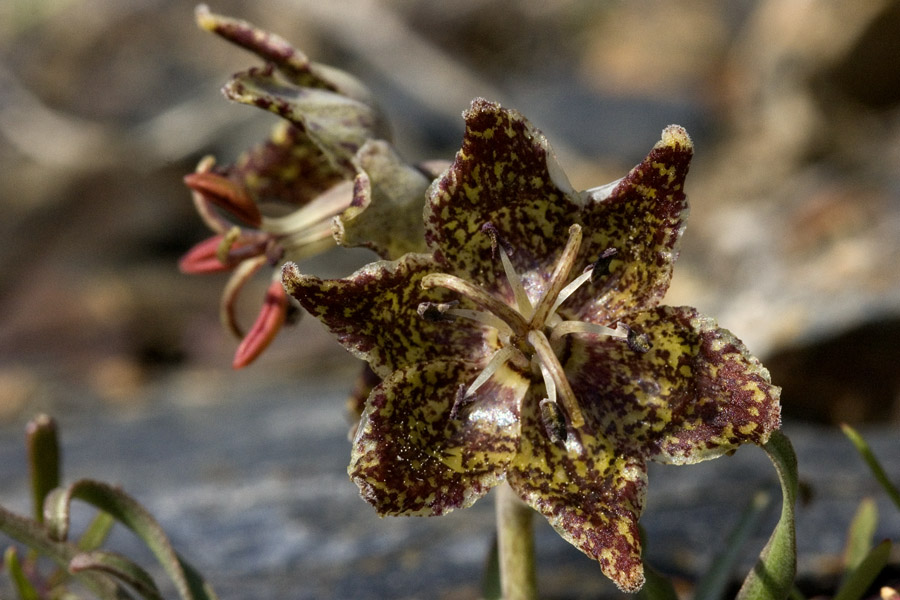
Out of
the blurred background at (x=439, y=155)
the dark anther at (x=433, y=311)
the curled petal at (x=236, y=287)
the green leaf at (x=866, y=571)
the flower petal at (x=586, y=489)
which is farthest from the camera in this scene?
the blurred background at (x=439, y=155)

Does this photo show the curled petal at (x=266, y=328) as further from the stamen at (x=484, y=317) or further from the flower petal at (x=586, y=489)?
the flower petal at (x=586, y=489)

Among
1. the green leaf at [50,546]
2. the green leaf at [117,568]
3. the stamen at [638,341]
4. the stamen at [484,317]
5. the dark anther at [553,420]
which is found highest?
the stamen at [638,341]

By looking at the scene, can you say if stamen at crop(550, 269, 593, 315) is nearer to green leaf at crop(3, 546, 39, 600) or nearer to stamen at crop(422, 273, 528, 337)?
stamen at crop(422, 273, 528, 337)

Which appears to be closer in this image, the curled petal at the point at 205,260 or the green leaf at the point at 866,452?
the green leaf at the point at 866,452

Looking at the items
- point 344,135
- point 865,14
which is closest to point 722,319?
point 344,135

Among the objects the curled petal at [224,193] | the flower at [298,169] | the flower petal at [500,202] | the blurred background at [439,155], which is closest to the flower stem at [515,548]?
the flower petal at [500,202]

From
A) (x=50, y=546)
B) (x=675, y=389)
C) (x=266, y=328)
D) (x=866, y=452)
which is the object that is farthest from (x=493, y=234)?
(x=50, y=546)

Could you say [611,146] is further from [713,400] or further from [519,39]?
[713,400]
